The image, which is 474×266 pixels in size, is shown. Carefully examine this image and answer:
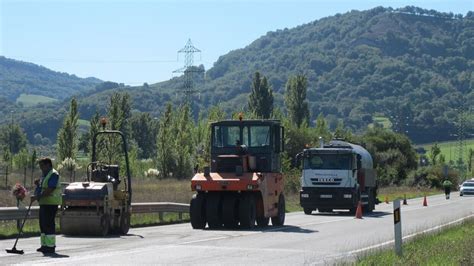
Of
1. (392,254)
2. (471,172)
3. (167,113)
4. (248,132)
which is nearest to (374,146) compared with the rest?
(167,113)

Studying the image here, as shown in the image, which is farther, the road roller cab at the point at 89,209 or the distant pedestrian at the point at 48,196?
the road roller cab at the point at 89,209

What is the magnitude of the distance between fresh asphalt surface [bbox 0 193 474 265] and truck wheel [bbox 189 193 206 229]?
448 millimetres

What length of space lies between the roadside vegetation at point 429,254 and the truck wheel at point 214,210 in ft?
23.6

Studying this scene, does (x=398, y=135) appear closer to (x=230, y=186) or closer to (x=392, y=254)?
(x=230, y=186)

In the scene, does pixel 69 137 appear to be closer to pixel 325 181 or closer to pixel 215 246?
pixel 325 181

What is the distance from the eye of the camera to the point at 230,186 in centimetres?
2644

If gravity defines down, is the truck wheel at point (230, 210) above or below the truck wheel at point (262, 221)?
above

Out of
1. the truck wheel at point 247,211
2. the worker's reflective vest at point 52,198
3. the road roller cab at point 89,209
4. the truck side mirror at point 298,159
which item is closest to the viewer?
the worker's reflective vest at point 52,198

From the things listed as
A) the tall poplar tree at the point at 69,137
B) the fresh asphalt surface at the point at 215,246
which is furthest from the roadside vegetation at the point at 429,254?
the tall poplar tree at the point at 69,137

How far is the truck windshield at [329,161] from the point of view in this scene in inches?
1560

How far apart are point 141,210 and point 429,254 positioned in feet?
46.1

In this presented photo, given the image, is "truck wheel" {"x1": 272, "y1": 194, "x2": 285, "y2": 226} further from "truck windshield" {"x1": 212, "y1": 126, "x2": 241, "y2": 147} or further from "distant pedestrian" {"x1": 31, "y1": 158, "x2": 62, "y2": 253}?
"distant pedestrian" {"x1": 31, "y1": 158, "x2": 62, "y2": 253}

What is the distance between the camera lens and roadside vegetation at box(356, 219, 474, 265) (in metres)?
15.5

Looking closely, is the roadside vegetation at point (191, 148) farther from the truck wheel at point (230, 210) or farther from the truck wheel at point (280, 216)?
the truck wheel at point (230, 210)
